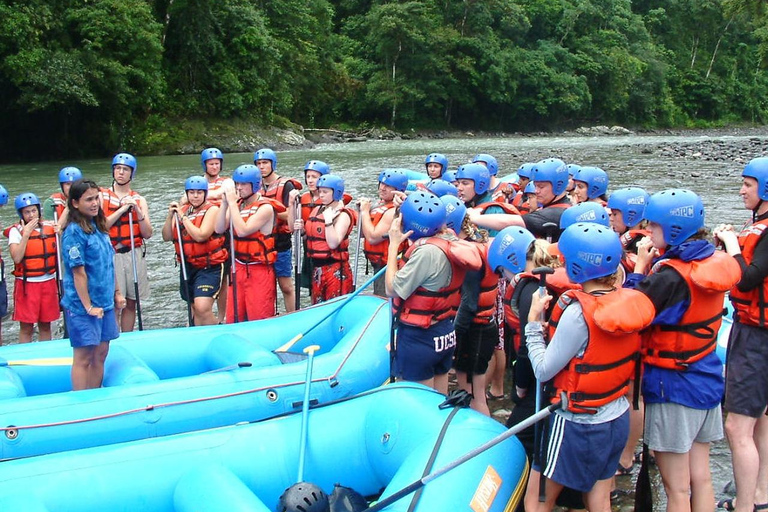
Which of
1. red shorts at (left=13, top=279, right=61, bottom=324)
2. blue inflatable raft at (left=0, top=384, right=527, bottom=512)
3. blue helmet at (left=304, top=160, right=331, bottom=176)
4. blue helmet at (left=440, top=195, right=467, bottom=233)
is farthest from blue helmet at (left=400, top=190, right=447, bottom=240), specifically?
red shorts at (left=13, top=279, right=61, bottom=324)

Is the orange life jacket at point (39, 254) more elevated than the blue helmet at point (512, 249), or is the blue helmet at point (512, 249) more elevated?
the blue helmet at point (512, 249)

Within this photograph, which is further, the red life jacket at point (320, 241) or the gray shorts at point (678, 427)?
the red life jacket at point (320, 241)

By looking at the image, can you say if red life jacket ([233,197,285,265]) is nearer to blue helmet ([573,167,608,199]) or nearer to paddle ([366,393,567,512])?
blue helmet ([573,167,608,199])

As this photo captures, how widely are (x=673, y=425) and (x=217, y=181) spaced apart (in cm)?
472

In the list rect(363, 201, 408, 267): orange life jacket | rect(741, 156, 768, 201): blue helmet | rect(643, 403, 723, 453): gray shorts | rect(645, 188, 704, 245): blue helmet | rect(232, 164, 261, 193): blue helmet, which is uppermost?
rect(741, 156, 768, 201): blue helmet

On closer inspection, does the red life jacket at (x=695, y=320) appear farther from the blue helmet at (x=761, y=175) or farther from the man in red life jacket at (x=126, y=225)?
the man in red life jacket at (x=126, y=225)

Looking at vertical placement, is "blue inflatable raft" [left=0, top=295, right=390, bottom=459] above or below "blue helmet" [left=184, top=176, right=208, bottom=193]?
below

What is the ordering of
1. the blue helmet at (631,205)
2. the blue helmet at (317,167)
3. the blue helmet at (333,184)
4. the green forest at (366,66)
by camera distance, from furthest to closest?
1. the green forest at (366,66)
2. the blue helmet at (317,167)
3. the blue helmet at (333,184)
4. the blue helmet at (631,205)

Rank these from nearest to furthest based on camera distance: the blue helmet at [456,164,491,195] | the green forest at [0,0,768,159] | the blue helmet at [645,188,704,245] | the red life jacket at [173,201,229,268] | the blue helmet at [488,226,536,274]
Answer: the blue helmet at [645,188,704,245] → the blue helmet at [488,226,536,274] → the blue helmet at [456,164,491,195] → the red life jacket at [173,201,229,268] → the green forest at [0,0,768,159]

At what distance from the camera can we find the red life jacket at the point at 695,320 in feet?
8.89

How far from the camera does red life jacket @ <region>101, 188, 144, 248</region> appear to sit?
18.7 feet

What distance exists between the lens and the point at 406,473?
2.93 metres

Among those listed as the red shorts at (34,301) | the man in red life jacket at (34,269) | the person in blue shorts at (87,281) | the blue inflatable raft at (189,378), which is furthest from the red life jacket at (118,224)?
the person in blue shorts at (87,281)

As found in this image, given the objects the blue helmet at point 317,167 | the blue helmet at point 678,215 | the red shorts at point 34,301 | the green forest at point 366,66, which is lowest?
the red shorts at point 34,301
